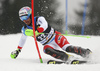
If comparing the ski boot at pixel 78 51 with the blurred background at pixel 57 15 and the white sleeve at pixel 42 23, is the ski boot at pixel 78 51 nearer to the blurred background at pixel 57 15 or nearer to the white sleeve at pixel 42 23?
the white sleeve at pixel 42 23

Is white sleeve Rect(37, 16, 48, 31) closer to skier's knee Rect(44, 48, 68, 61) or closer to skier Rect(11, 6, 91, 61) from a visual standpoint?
skier Rect(11, 6, 91, 61)

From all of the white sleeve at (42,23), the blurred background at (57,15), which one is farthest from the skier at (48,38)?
the blurred background at (57,15)

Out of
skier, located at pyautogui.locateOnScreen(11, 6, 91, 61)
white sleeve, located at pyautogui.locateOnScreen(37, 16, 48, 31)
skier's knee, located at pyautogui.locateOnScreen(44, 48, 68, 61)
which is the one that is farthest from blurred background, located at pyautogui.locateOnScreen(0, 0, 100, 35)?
skier's knee, located at pyautogui.locateOnScreen(44, 48, 68, 61)

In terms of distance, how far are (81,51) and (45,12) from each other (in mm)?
6967

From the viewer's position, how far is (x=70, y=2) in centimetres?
1402

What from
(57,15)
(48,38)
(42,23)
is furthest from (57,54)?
(57,15)

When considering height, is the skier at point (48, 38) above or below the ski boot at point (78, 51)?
above

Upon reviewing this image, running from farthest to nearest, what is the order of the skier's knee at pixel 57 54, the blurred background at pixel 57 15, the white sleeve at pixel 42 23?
the blurred background at pixel 57 15
the white sleeve at pixel 42 23
the skier's knee at pixel 57 54

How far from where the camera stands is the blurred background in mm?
9711

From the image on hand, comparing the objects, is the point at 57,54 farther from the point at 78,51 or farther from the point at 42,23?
the point at 42,23

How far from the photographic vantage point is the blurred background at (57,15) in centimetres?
971

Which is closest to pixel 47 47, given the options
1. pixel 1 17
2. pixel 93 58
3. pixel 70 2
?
pixel 93 58

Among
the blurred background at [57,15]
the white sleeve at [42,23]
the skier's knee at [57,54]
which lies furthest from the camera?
the blurred background at [57,15]

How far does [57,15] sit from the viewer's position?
1112 centimetres
